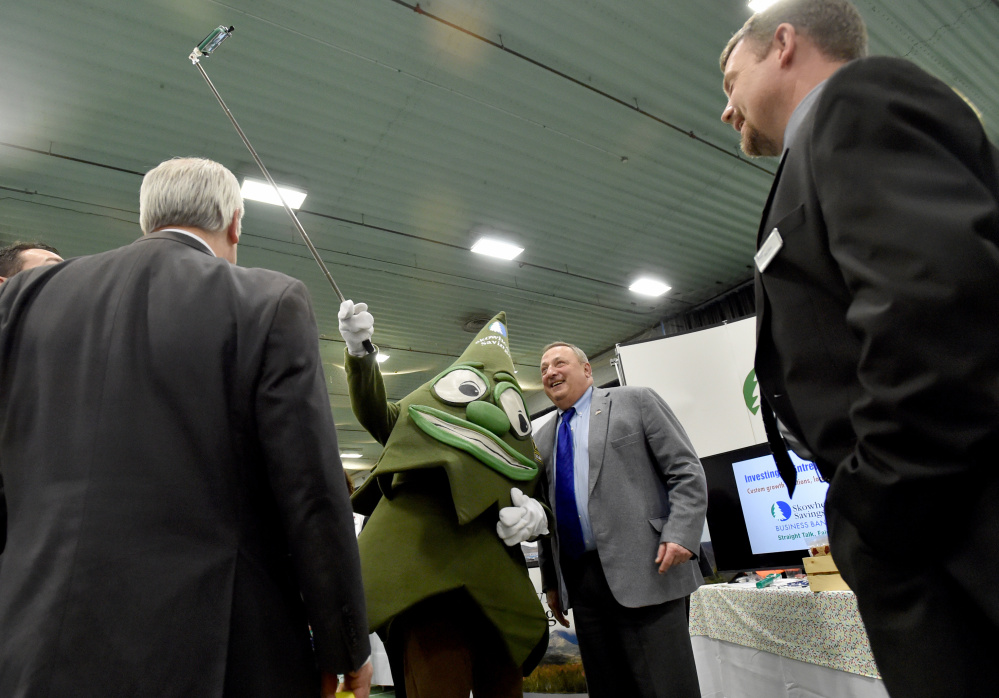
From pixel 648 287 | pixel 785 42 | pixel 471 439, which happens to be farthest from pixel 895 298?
pixel 648 287

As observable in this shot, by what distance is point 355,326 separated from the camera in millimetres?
1598

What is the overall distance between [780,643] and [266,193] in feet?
16.5

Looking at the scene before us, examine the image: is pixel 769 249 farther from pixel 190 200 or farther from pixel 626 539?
pixel 626 539

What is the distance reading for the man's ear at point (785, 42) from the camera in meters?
0.98

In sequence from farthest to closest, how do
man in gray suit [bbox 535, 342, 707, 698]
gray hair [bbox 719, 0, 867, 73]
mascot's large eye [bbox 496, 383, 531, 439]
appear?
1. mascot's large eye [bbox 496, 383, 531, 439]
2. man in gray suit [bbox 535, 342, 707, 698]
3. gray hair [bbox 719, 0, 867, 73]

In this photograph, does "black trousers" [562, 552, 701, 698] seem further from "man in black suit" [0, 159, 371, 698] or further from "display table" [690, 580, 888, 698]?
"man in black suit" [0, 159, 371, 698]

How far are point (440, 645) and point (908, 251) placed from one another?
4.36 feet

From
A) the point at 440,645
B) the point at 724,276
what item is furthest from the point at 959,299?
the point at 724,276

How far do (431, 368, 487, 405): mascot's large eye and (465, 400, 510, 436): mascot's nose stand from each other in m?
0.04

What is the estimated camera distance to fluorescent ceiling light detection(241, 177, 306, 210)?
5047mm

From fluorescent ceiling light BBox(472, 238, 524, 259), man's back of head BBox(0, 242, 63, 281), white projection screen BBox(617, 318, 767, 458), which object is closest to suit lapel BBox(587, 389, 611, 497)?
man's back of head BBox(0, 242, 63, 281)

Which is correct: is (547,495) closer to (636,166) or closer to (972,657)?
Answer: (972,657)

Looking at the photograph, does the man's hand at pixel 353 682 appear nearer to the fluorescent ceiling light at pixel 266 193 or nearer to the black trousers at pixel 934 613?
the black trousers at pixel 934 613

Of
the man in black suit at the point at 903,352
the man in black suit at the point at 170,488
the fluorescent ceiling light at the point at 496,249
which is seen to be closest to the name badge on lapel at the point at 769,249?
the man in black suit at the point at 903,352
